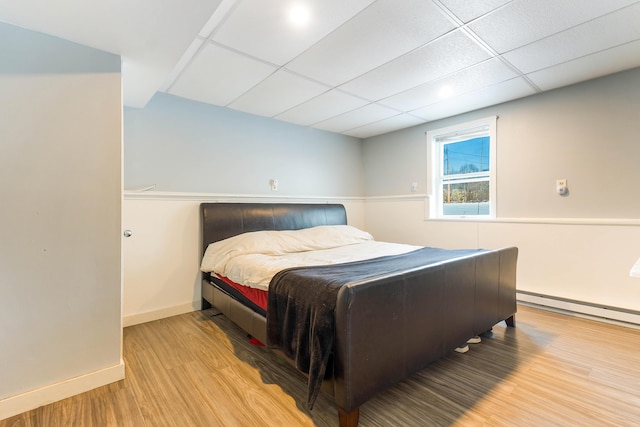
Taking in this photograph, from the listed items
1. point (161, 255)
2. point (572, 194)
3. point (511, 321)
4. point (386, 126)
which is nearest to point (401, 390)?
point (511, 321)

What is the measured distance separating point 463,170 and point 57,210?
4.03 meters

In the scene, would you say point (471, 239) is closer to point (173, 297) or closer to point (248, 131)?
point (248, 131)

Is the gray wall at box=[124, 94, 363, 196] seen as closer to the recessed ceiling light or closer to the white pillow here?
the white pillow

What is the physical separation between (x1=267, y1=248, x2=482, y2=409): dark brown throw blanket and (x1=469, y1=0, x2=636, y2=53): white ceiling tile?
1692mm

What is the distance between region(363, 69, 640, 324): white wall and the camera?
2.56m

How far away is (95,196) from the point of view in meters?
1.72

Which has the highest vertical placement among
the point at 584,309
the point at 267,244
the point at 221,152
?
the point at 221,152

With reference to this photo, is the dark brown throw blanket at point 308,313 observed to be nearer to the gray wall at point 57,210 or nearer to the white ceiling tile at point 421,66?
the gray wall at point 57,210

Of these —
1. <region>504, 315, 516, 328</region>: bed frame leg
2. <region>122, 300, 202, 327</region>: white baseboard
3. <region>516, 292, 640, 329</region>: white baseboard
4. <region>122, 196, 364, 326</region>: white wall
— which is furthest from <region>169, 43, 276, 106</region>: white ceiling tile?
<region>516, 292, 640, 329</region>: white baseboard

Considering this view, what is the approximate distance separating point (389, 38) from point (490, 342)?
94.1 inches

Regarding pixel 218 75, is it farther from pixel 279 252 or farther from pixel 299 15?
pixel 279 252

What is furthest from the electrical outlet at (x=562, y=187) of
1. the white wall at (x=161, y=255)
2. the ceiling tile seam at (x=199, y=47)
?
the white wall at (x=161, y=255)

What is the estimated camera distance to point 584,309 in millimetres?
2729

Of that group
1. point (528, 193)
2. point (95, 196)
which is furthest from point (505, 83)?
point (95, 196)
